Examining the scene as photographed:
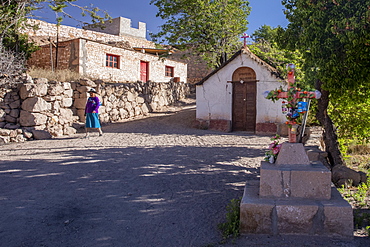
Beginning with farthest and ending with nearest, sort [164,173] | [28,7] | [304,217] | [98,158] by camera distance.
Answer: [28,7], [98,158], [164,173], [304,217]

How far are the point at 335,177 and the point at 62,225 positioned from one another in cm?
512

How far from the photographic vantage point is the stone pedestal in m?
3.19

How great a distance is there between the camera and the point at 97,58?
1634cm

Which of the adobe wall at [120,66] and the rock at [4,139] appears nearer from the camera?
the rock at [4,139]

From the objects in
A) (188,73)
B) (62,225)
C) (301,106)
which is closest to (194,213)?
(62,225)

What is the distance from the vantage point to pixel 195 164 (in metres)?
6.33

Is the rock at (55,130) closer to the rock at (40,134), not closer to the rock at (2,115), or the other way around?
the rock at (40,134)

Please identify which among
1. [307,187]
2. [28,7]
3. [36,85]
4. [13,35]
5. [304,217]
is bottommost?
[304,217]

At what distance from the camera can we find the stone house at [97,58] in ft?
50.7

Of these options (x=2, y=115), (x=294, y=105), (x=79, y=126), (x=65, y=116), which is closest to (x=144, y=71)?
(x=79, y=126)

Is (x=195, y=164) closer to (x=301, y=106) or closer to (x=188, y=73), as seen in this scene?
(x=301, y=106)

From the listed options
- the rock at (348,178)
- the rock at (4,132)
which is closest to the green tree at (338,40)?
the rock at (348,178)

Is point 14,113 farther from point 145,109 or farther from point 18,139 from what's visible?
point 145,109

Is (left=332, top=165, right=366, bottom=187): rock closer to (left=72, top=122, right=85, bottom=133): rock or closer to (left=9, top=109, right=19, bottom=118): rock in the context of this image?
(left=72, top=122, right=85, bottom=133): rock
